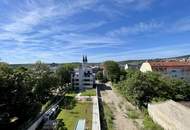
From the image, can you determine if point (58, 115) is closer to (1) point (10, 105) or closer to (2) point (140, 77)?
(1) point (10, 105)

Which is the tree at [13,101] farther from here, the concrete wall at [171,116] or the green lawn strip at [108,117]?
the concrete wall at [171,116]

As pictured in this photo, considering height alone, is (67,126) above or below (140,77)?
below

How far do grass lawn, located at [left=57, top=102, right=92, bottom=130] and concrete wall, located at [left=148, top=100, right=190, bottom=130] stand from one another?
25.4 feet

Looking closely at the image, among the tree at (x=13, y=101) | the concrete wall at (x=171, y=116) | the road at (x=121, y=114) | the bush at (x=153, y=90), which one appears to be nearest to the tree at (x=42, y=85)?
the road at (x=121, y=114)

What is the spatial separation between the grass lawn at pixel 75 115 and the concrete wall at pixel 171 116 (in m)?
7.73

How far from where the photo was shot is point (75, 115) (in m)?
32.7

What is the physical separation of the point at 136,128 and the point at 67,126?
7.56 metres

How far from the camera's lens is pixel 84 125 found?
88.4 ft

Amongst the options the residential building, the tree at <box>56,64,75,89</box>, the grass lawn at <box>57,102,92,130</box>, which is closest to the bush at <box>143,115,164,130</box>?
the grass lawn at <box>57,102,92,130</box>

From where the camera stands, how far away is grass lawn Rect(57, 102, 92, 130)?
27.9 meters

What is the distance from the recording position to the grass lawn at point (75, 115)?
27.9m

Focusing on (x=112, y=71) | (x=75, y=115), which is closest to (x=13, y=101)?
(x=75, y=115)

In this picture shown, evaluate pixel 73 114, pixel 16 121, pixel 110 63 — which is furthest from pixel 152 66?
pixel 16 121

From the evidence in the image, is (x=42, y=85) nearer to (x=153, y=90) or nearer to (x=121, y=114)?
(x=121, y=114)
